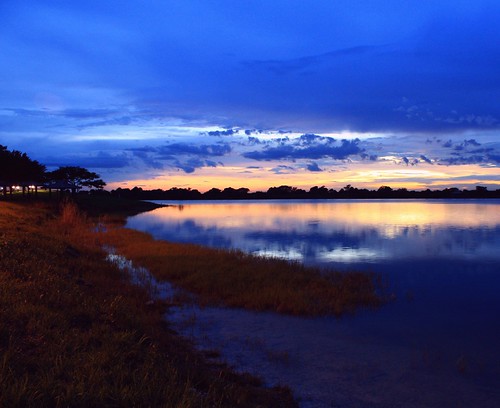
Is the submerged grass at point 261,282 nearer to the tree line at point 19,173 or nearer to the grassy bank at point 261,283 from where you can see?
the grassy bank at point 261,283

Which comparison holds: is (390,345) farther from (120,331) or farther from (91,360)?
(91,360)

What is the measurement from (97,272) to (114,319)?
10946 mm

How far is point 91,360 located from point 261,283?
1328 cm

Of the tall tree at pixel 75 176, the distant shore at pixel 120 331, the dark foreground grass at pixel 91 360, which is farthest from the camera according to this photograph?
the tall tree at pixel 75 176

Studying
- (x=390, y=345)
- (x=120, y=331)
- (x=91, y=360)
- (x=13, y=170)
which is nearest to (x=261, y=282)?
(x=390, y=345)

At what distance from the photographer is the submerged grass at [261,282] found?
679 inches

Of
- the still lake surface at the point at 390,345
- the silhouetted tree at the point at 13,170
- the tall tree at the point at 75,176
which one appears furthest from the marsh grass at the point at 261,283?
the tall tree at the point at 75,176

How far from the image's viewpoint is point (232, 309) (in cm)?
1691

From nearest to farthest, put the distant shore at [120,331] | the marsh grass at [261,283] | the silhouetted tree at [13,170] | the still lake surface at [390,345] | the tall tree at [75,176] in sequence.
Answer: the distant shore at [120,331] < the still lake surface at [390,345] < the marsh grass at [261,283] < the silhouetted tree at [13,170] < the tall tree at [75,176]

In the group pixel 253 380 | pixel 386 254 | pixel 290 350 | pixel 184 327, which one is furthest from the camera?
pixel 386 254

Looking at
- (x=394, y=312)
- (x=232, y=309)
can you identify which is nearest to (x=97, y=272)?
(x=232, y=309)

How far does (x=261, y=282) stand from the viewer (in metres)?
20.6

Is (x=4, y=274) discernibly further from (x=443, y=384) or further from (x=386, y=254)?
(x=386, y=254)

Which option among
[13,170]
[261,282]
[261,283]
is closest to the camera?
[261,283]
